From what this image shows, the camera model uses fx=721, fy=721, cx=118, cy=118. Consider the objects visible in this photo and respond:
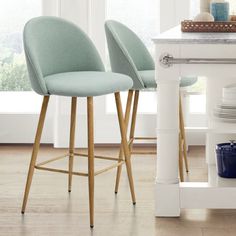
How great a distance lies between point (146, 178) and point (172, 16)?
1436 millimetres

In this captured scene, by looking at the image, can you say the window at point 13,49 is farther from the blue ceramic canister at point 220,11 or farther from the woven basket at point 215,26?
the woven basket at point 215,26

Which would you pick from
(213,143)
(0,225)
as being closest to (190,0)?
(213,143)

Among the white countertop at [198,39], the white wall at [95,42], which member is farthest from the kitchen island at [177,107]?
the white wall at [95,42]

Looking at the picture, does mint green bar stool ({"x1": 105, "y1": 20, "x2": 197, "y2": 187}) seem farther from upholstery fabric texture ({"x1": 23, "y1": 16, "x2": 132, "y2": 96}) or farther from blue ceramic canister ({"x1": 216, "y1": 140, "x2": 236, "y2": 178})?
blue ceramic canister ({"x1": 216, "y1": 140, "x2": 236, "y2": 178})

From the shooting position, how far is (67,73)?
3611 millimetres

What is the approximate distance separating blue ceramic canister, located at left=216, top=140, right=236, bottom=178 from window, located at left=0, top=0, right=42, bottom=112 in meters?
2.05

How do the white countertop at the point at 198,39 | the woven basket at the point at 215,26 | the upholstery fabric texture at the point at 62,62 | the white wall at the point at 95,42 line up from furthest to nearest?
the white wall at the point at 95,42
the woven basket at the point at 215,26
the upholstery fabric texture at the point at 62,62
the white countertop at the point at 198,39

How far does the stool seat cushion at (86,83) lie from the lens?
10.5 feet

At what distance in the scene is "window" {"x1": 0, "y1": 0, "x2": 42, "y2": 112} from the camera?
17.0 ft

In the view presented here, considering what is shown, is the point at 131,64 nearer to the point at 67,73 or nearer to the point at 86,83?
the point at 67,73

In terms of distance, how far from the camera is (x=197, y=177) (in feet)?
13.7

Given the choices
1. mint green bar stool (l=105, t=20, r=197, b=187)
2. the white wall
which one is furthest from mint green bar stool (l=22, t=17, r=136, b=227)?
the white wall

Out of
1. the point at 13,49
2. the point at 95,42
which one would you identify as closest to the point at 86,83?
the point at 95,42

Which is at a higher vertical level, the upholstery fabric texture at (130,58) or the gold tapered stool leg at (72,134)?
the upholstery fabric texture at (130,58)
